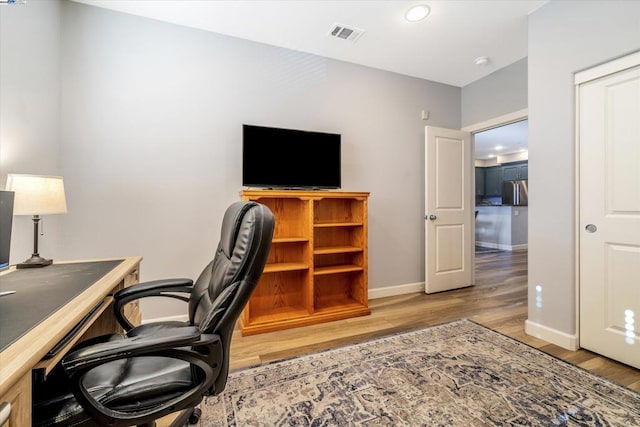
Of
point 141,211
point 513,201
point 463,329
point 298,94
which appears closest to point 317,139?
point 298,94

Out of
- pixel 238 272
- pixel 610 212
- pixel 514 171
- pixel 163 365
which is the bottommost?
pixel 163 365

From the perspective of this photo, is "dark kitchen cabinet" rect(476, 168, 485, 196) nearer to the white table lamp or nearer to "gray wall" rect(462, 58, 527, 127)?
"gray wall" rect(462, 58, 527, 127)

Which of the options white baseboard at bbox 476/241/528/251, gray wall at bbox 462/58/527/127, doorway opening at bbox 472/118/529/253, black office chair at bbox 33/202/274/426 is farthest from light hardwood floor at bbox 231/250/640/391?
doorway opening at bbox 472/118/529/253

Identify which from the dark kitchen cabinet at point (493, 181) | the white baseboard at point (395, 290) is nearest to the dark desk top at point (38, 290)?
the white baseboard at point (395, 290)

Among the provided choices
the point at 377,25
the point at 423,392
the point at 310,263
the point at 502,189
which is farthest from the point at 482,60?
the point at 502,189

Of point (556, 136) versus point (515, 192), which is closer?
point (556, 136)

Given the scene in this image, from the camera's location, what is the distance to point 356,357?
202 centimetres

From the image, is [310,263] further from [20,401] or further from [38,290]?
[20,401]

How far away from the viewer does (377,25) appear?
2527mm

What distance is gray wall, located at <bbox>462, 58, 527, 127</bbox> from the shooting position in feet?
10.0

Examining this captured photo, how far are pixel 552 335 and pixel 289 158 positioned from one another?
2.67 m

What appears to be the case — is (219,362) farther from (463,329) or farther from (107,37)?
(107,37)

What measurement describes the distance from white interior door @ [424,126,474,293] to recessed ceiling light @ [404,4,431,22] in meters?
1.29

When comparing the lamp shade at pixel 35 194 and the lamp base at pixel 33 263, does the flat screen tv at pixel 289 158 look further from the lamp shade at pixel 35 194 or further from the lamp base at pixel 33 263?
the lamp base at pixel 33 263
